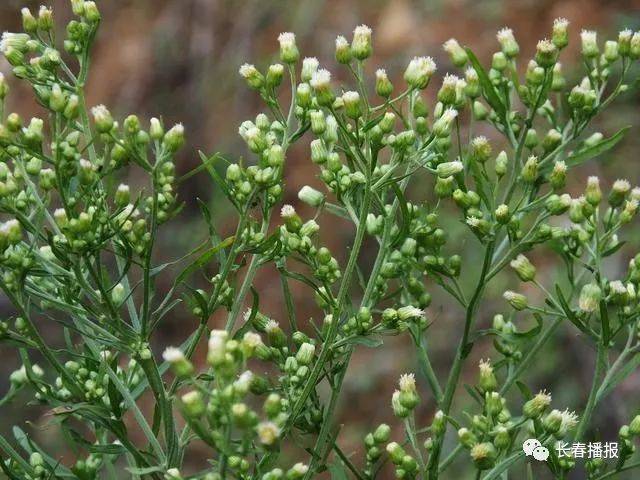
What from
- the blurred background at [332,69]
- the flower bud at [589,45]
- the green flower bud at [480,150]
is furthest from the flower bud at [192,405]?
the blurred background at [332,69]

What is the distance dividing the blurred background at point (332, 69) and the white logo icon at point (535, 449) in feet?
9.14

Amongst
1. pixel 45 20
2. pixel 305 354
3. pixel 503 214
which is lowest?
pixel 305 354

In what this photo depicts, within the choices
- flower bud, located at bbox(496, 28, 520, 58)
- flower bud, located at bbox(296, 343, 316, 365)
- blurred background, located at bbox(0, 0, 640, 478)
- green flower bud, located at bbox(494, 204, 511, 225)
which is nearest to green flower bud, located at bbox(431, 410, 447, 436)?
flower bud, located at bbox(296, 343, 316, 365)

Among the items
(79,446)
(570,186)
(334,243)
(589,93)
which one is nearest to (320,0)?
(334,243)

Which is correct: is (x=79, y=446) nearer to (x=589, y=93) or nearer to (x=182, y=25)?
(x=589, y=93)

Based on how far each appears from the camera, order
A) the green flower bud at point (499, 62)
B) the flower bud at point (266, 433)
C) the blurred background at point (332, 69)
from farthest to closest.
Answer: the blurred background at point (332, 69)
the green flower bud at point (499, 62)
the flower bud at point (266, 433)

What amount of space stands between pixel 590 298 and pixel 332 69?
4476 mm

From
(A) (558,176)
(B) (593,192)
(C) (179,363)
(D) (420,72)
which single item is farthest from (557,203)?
(C) (179,363)

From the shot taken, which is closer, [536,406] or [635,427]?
[536,406]

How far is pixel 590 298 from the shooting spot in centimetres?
189

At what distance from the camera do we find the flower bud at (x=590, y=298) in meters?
1.89

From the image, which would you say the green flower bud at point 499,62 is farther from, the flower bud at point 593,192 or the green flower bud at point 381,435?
the green flower bud at point 381,435

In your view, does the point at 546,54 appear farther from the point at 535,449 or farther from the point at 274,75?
the point at 535,449

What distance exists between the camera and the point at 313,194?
6.22ft
